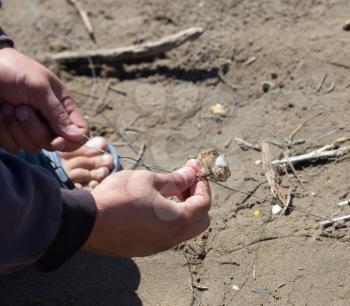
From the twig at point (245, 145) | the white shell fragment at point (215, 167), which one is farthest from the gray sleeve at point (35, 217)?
the twig at point (245, 145)

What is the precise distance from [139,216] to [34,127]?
661mm

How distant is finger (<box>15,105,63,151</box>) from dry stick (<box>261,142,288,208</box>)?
771mm

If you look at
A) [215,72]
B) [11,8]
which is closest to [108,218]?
[215,72]

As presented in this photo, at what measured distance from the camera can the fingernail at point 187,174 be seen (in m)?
1.97

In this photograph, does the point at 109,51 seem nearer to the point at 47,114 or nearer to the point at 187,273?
the point at 47,114

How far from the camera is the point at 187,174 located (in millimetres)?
1979

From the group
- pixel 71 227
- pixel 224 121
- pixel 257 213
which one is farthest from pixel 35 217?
pixel 224 121

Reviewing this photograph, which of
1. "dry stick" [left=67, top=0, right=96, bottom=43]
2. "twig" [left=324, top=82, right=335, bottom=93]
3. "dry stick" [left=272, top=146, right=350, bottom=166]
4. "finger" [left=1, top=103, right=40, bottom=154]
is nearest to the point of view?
"finger" [left=1, top=103, right=40, bottom=154]

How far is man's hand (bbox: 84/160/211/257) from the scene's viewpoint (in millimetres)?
1777

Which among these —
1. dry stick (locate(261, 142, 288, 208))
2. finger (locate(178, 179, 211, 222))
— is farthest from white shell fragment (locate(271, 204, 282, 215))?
finger (locate(178, 179, 211, 222))

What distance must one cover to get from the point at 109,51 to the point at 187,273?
4.37ft

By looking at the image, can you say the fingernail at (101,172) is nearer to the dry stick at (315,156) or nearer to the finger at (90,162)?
the finger at (90,162)

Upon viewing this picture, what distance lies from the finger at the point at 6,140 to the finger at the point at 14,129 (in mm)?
13

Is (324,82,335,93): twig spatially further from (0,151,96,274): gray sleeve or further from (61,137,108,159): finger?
(0,151,96,274): gray sleeve
